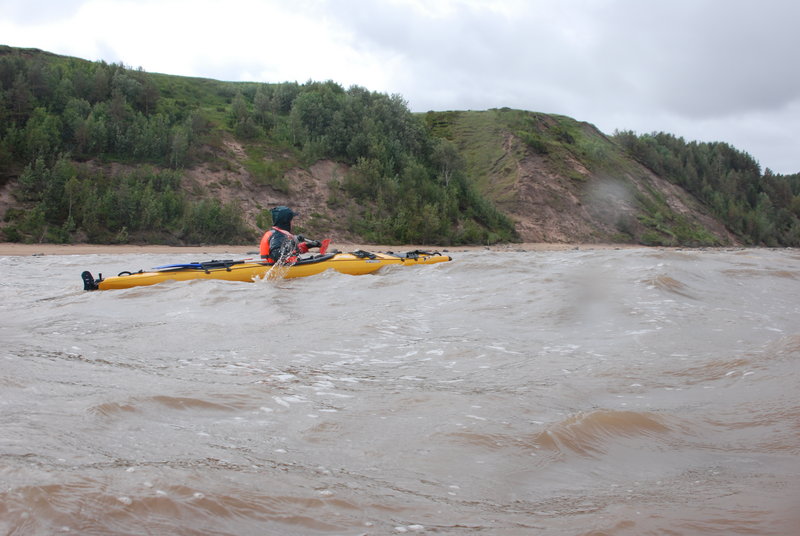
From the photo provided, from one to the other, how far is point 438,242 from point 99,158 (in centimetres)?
1151

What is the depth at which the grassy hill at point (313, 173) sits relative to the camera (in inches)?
677

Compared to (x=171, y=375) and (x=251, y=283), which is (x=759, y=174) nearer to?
(x=251, y=283)

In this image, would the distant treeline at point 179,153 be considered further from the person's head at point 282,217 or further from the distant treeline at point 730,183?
the distant treeline at point 730,183

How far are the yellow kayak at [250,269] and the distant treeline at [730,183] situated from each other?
28447mm

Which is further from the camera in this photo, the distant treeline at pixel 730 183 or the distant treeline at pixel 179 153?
the distant treeline at pixel 730 183

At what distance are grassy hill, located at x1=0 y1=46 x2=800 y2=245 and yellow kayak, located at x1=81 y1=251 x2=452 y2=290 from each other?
28.3 ft

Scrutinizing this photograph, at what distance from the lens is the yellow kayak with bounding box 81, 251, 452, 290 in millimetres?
8367

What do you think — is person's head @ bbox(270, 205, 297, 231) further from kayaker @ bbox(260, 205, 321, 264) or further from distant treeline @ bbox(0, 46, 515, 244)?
distant treeline @ bbox(0, 46, 515, 244)

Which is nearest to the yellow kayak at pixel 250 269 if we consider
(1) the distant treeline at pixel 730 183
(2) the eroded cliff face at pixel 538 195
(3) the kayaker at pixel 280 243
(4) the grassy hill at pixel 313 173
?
(3) the kayaker at pixel 280 243

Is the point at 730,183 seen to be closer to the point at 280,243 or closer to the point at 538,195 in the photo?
the point at 538,195

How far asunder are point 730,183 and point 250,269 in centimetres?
3525

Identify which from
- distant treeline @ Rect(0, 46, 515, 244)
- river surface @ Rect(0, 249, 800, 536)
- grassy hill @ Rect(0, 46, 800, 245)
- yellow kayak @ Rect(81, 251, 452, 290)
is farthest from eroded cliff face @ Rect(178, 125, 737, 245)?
river surface @ Rect(0, 249, 800, 536)

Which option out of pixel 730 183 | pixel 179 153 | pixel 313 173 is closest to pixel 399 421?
pixel 179 153

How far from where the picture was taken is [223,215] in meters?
18.5
